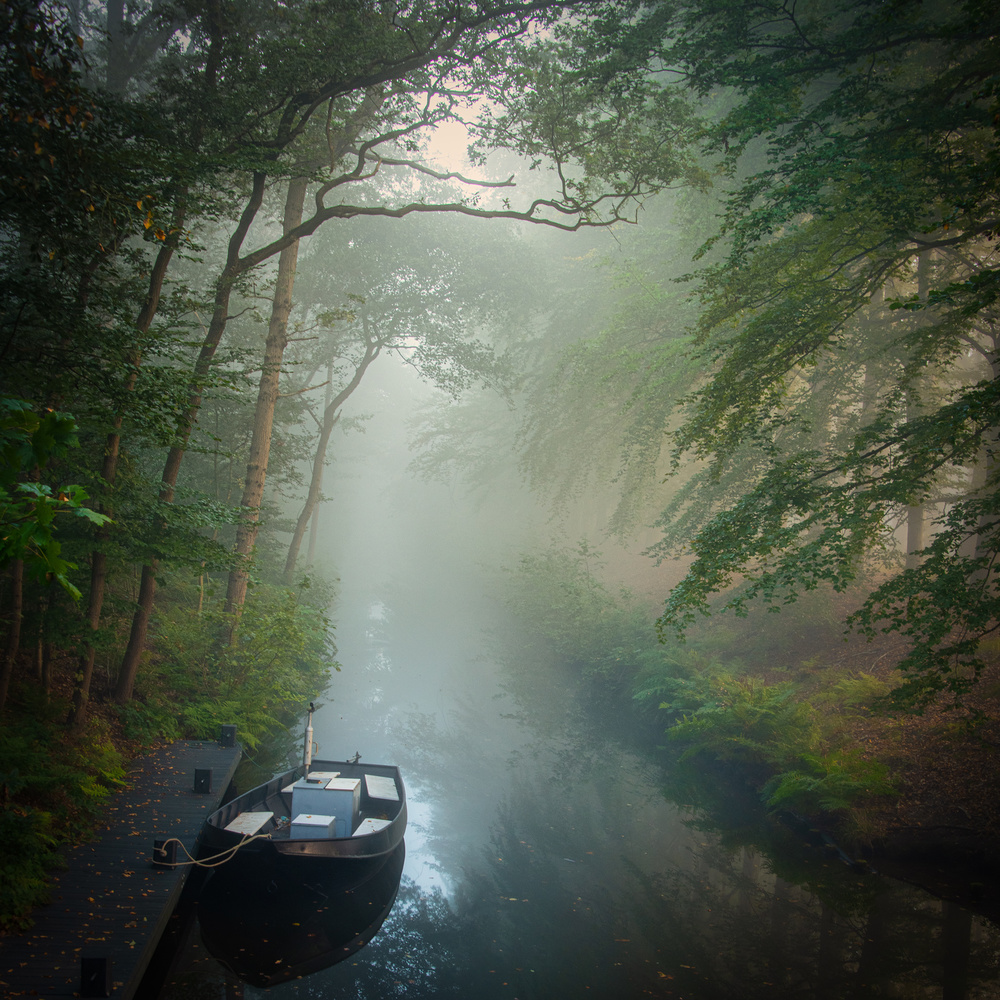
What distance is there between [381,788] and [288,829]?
69.6 inches

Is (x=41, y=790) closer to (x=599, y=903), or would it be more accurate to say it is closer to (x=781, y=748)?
(x=599, y=903)

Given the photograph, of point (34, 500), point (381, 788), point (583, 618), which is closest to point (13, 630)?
point (381, 788)

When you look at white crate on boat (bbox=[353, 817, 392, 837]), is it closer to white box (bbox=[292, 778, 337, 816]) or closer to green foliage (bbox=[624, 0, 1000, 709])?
white box (bbox=[292, 778, 337, 816])

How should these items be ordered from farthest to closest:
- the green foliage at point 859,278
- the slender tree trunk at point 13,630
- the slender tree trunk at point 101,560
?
1. the slender tree trunk at point 101,560
2. the green foliage at point 859,278
3. the slender tree trunk at point 13,630

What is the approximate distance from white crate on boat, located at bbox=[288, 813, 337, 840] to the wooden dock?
3.55 ft

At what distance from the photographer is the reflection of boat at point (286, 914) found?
20.5ft

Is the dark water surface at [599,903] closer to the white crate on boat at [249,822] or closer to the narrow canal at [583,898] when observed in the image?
the narrow canal at [583,898]

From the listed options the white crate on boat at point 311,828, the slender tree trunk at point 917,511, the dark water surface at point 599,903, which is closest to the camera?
the dark water surface at point 599,903

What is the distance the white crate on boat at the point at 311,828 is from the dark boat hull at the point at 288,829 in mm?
84

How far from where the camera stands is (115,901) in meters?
5.28

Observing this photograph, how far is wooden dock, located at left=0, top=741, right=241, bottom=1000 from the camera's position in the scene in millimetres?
4262

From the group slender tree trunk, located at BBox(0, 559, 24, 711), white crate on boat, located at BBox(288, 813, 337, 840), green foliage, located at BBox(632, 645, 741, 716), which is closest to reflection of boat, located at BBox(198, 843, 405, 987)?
white crate on boat, located at BBox(288, 813, 337, 840)

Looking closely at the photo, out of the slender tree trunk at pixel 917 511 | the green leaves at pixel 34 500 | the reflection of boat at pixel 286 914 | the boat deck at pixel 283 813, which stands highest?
the slender tree trunk at pixel 917 511

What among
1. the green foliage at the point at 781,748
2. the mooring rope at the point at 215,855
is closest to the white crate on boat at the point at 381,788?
the mooring rope at the point at 215,855
